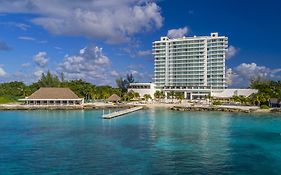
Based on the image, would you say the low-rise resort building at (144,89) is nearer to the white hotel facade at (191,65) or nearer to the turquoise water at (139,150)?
the white hotel facade at (191,65)

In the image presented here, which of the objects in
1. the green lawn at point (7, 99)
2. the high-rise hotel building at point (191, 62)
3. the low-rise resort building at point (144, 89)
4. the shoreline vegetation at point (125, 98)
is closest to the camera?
the shoreline vegetation at point (125, 98)

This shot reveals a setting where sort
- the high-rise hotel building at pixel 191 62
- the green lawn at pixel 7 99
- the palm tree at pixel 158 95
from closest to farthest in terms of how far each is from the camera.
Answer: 1. the green lawn at pixel 7 99
2. the palm tree at pixel 158 95
3. the high-rise hotel building at pixel 191 62

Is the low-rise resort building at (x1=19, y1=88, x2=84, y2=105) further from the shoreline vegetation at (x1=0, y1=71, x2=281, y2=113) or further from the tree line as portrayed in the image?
the tree line

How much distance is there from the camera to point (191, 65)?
132 metres

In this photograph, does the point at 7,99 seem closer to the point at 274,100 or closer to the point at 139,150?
the point at 274,100

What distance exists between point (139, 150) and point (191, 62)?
105 metres

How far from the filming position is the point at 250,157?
92.0ft

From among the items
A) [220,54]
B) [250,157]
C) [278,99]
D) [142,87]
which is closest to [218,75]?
→ [220,54]

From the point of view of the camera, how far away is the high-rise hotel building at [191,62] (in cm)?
12644

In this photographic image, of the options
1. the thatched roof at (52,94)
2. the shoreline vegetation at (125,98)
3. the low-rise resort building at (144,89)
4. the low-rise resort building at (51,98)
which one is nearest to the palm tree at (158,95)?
the shoreline vegetation at (125,98)

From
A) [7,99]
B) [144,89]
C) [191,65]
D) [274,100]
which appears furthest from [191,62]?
[7,99]

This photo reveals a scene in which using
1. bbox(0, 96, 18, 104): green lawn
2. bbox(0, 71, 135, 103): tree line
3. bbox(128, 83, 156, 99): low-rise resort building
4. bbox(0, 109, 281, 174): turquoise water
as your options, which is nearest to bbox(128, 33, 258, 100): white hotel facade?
bbox(128, 83, 156, 99): low-rise resort building

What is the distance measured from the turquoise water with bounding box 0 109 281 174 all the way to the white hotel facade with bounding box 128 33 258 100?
83.1 m

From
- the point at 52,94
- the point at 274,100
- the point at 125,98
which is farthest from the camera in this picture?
the point at 125,98
